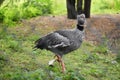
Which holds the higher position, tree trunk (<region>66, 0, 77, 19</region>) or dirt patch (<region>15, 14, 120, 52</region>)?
tree trunk (<region>66, 0, 77, 19</region>)

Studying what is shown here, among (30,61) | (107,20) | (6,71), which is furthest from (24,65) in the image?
(107,20)

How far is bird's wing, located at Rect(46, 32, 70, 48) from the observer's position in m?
6.17

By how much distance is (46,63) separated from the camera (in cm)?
742

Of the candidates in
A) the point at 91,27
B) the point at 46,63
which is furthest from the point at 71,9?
the point at 46,63

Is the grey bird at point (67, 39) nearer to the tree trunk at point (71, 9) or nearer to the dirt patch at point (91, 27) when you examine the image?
the dirt patch at point (91, 27)

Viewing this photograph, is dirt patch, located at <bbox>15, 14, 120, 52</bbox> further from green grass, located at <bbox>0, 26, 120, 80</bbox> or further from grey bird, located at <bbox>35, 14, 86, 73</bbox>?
grey bird, located at <bbox>35, 14, 86, 73</bbox>

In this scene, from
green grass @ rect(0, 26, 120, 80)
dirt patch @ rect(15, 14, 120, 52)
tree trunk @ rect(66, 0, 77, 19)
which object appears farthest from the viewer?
tree trunk @ rect(66, 0, 77, 19)

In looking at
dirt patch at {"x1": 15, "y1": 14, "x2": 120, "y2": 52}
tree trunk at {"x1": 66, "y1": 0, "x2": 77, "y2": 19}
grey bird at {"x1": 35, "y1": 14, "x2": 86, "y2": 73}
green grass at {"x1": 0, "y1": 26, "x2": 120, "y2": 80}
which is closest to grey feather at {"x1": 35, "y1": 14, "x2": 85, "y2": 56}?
grey bird at {"x1": 35, "y1": 14, "x2": 86, "y2": 73}

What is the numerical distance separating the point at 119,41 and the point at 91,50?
0.92 m

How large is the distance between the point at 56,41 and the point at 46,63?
1.28 m

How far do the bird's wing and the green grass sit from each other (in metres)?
0.42

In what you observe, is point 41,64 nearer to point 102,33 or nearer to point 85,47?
point 85,47

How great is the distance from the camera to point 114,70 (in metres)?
7.61

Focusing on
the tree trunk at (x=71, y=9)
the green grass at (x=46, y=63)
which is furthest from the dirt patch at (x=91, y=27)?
the green grass at (x=46, y=63)
